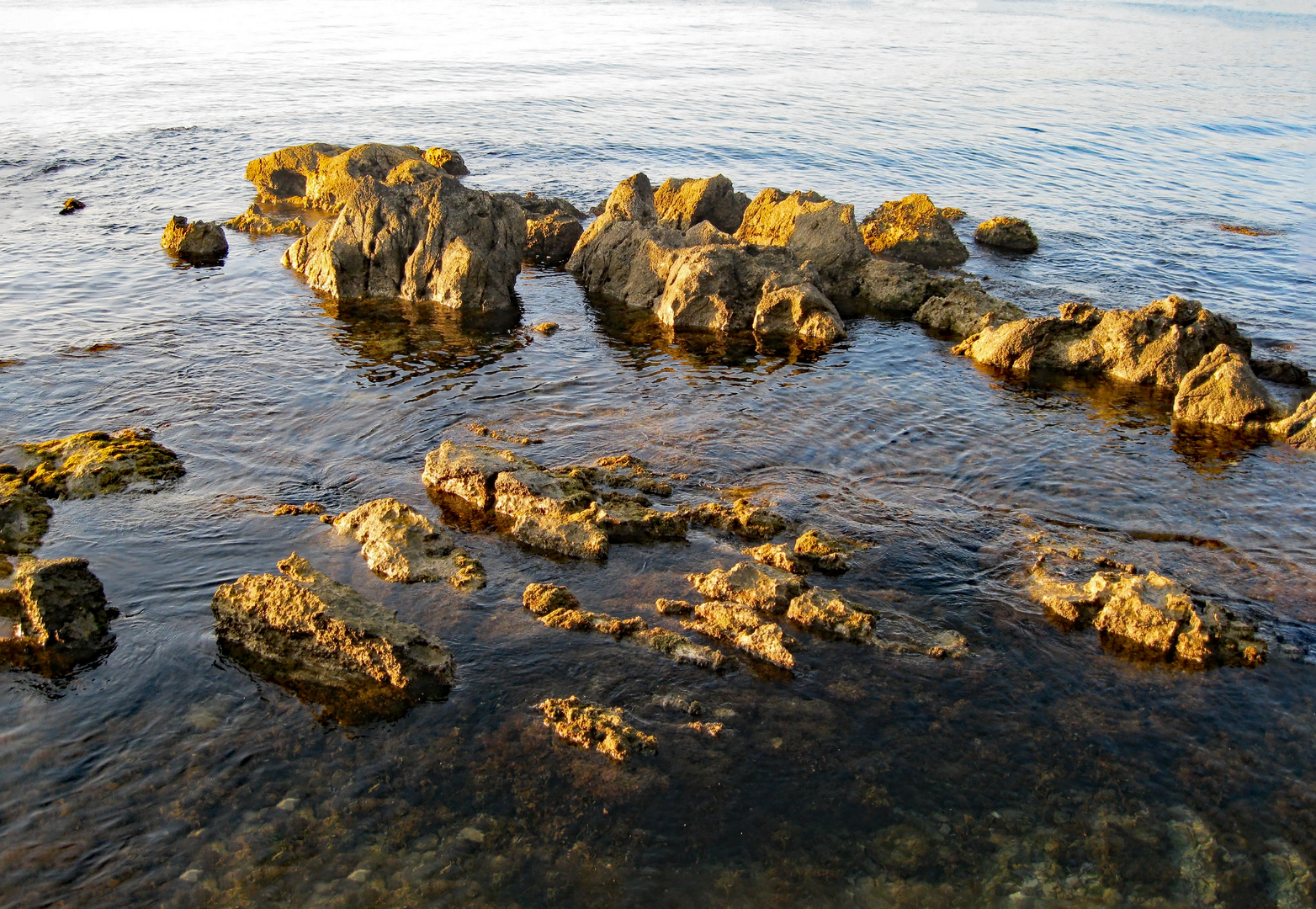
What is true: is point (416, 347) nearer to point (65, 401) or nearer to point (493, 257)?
point (493, 257)

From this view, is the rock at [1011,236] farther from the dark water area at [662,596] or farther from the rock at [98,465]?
the rock at [98,465]

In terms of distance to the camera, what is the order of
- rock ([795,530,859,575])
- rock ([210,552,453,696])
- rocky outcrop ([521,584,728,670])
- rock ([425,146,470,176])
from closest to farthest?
rock ([210,552,453,696])
rocky outcrop ([521,584,728,670])
rock ([795,530,859,575])
rock ([425,146,470,176])

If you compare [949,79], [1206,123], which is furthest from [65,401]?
[949,79]

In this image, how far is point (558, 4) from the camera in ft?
397

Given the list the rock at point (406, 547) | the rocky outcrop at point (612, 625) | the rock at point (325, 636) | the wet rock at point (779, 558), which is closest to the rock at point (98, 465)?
the rock at point (406, 547)

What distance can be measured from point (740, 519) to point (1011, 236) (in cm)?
2263

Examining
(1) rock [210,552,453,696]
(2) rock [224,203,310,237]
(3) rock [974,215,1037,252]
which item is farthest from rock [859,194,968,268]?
(1) rock [210,552,453,696]

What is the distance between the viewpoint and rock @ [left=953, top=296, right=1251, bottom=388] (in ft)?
68.6

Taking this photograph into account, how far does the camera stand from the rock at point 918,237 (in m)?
30.2

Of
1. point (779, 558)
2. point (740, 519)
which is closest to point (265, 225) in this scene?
point (740, 519)

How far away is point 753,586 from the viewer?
12.5 meters

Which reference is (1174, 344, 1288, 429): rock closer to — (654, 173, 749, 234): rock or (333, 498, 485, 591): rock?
(333, 498, 485, 591): rock

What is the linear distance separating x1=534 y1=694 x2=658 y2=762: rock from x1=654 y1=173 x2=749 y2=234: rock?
2311 centimetres

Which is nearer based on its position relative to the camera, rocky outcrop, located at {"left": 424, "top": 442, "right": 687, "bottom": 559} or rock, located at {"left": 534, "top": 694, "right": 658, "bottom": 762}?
rock, located at {"left": 534, "top": 694, "right": 658, "bottom": 762}
